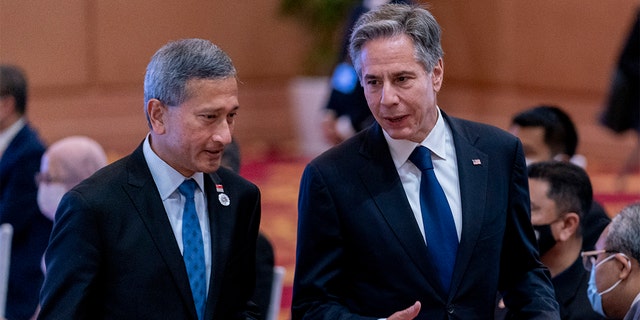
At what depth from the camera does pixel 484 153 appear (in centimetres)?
323

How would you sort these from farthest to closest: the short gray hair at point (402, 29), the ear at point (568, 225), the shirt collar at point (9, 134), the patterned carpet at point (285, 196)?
the patterned carpet at point (285, 196) → the shirt collar at point (9, 134) → the ear at point (568, 225) → the short gray hair at point (402, 29)

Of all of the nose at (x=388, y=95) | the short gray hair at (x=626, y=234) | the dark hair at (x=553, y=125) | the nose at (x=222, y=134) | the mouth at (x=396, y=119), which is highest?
the nose at (x=388, y=95)

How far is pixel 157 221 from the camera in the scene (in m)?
2.93

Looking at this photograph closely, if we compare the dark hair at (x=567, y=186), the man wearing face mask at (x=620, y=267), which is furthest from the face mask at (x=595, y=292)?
the dark hair at (x=567, y=186)

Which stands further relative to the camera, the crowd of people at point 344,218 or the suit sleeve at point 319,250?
the suit sleeve at point 319,250

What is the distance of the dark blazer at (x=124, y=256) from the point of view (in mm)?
2812

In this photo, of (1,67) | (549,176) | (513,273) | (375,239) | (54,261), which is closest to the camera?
(54,261)

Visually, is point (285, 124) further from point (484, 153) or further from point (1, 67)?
point (484, 153)

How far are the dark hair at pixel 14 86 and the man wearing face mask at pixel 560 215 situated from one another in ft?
9.40

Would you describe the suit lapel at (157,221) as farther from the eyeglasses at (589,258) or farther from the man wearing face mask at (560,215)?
the man wearing face mask at (560,215)

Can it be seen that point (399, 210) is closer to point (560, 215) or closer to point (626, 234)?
point (626, 234)

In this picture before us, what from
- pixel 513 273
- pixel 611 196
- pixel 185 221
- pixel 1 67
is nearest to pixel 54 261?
pixel 185 221

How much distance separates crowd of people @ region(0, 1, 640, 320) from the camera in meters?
2.88

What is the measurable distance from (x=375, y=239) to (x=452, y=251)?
220mm
